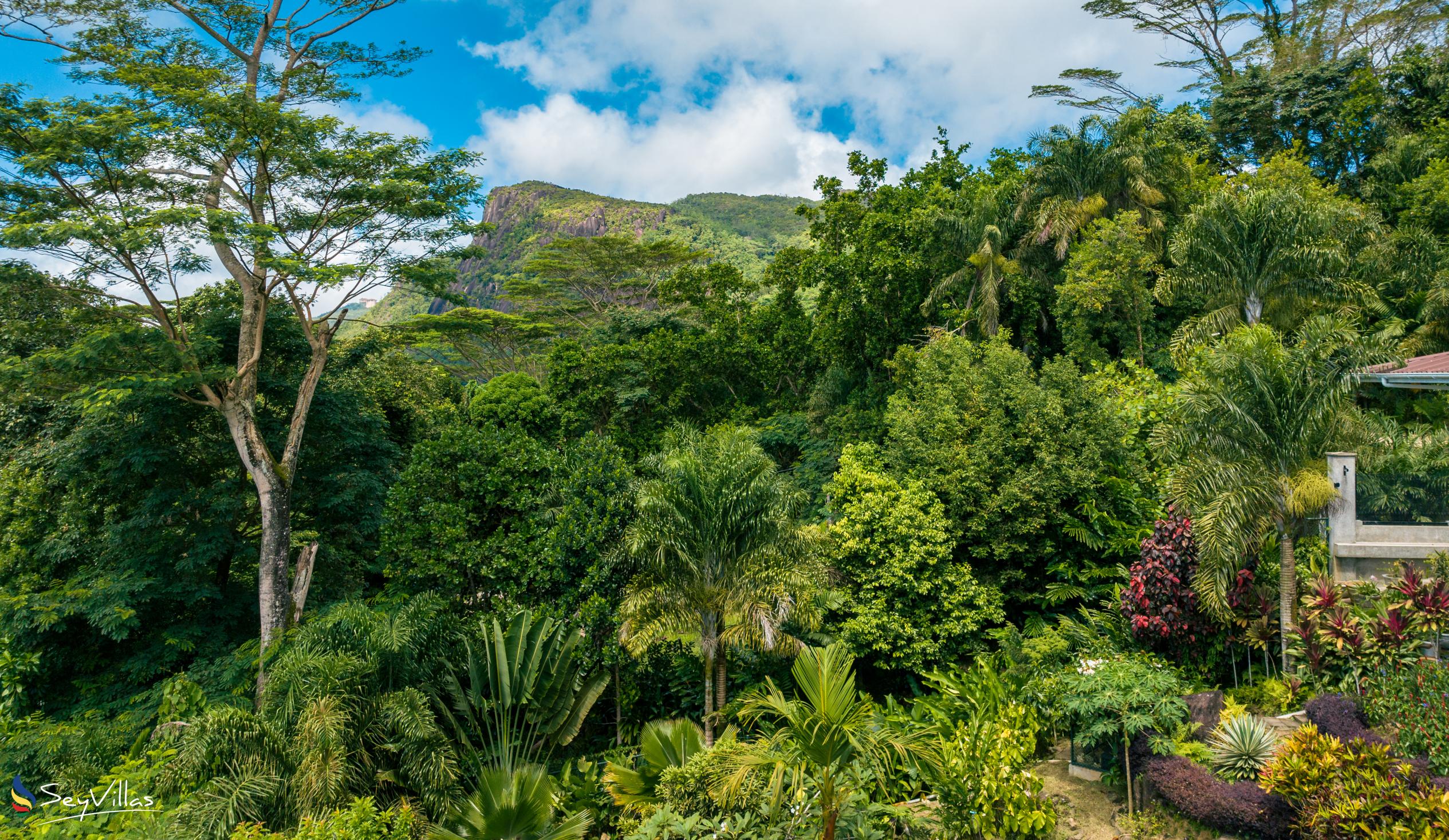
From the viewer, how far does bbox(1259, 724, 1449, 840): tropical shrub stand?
6086 millimetres

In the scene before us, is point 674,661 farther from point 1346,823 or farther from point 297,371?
point 297,371

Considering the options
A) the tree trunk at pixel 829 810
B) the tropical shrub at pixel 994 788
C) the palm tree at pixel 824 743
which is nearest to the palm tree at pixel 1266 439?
the tropical shrub at pixel 994 788

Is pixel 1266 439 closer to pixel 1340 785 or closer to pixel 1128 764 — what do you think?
pixel 1340 785

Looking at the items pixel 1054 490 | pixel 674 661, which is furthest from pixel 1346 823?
pixel 674 661

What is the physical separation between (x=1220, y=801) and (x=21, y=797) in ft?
37.4

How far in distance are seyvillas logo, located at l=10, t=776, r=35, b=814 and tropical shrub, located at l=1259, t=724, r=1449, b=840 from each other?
1141 cm

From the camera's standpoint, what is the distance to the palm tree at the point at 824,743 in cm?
707

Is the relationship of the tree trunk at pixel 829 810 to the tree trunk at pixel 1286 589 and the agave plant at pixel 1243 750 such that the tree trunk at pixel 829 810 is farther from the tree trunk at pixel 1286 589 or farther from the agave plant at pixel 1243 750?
the tree trunk at pixel 1286 589

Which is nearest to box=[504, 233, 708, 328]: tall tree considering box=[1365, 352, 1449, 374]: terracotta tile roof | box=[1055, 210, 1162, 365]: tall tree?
box=[1055, 210, 1162, 365]: tall tree

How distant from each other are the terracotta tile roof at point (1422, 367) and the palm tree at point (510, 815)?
12.9 m

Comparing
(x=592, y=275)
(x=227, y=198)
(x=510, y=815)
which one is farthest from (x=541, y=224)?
(x=510, y=815)

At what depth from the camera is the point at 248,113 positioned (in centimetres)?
1309

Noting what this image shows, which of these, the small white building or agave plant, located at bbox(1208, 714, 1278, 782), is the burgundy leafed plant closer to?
the small white building

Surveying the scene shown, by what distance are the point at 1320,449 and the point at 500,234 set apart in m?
93.8
